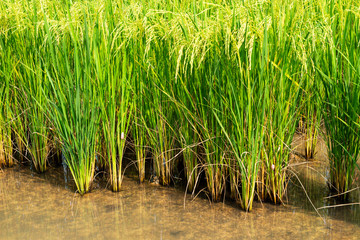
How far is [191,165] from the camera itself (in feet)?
11.3

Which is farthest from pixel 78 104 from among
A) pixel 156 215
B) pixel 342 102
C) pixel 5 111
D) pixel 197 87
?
pixel 342 102

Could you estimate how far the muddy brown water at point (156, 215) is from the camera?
2957 mm

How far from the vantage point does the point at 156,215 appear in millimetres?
3221

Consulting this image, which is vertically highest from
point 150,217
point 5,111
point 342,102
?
point 342,102

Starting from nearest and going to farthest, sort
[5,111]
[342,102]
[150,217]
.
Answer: [342,102], [150,217], [5,111]

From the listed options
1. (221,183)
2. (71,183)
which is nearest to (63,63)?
(71,183)

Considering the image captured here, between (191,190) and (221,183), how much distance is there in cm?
25

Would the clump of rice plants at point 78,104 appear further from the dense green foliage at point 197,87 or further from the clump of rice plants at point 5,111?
the clump of rice plants at point 5,111

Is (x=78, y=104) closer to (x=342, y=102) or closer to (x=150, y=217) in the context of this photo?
(x=150, y=217)

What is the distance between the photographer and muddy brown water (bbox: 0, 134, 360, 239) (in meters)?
2.96

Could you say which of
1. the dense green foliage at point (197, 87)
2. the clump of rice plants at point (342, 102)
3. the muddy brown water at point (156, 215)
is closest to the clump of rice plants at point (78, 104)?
the dense green foliage at point (197, 87)

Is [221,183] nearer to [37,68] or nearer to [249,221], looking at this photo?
[249,221]

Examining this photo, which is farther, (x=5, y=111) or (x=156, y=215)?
(x=5, y=111)

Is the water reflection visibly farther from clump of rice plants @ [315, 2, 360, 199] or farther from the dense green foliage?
clump of rice plants @ [315, 2, 360, 199]
